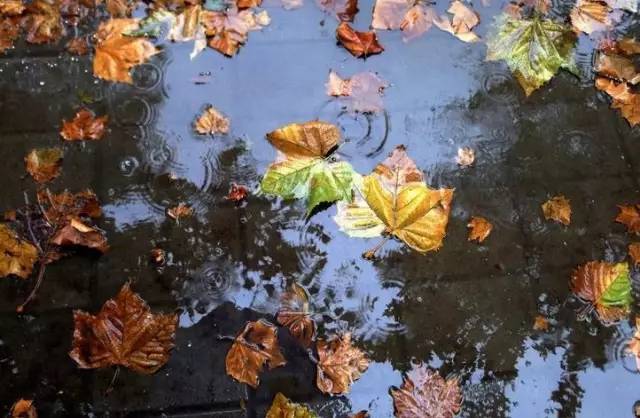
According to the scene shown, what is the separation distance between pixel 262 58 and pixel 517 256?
1.54 m

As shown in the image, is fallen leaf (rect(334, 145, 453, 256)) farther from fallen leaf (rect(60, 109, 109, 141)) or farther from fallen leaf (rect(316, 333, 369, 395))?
fallen leaf (rect(60, 109, 109, 141))

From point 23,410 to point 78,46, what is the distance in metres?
1.72

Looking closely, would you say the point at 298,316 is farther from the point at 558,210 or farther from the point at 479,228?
the point at 558,210

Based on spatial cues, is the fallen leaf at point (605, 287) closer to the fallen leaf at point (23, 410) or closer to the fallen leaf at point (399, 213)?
the fallen leaf at point (399, 213)

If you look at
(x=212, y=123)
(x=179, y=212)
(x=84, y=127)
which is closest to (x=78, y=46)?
(x=84, y=127)

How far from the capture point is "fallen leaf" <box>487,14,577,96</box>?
311 centimetres

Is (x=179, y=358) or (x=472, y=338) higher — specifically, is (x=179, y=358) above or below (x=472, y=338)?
below

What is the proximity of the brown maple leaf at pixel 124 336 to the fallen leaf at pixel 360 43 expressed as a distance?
5.10 ft

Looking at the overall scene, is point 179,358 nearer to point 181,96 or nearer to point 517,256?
point 181,96

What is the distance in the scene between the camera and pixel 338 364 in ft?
8.29

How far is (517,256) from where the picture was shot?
108 inches

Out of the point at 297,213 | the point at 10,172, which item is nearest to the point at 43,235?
the point at 10,172

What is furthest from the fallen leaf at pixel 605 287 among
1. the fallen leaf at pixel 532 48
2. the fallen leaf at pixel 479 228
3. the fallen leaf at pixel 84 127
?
the fallen leaf at pixel 84 127

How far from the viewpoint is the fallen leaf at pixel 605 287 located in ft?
8.66
